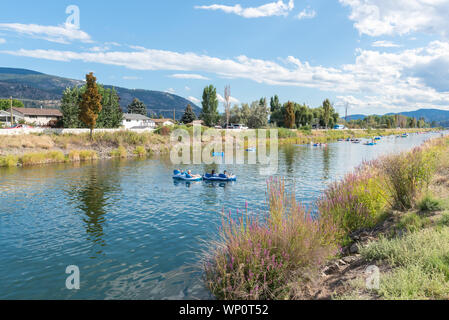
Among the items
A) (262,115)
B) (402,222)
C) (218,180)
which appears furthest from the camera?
(262,115)

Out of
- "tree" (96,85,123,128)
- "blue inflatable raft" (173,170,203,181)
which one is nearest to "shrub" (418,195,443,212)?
"blue inflatable raft" (173,170,203,181)

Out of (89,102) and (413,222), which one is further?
(89,102)

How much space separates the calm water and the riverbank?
1021 cm

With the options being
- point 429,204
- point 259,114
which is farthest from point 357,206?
point 259,114

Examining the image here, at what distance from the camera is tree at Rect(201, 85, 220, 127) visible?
104312 mm

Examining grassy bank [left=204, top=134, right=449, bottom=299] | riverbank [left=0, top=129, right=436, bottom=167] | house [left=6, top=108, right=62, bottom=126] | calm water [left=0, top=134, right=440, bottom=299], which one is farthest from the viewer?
house [left=6, top=108, right=62, bottom=126]

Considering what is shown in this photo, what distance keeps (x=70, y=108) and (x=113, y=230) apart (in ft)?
157

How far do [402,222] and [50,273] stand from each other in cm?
1203

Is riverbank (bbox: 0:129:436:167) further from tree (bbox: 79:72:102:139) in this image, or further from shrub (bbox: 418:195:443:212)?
shrub (bbox: 418:195:443:212)

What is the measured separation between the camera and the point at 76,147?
4566cm

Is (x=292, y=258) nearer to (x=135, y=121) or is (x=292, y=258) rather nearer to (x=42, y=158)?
(x=42, y=158)

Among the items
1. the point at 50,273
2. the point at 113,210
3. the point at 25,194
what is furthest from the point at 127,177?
the point at 50,273
